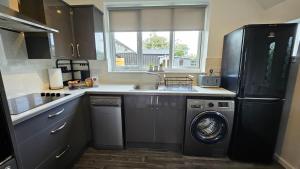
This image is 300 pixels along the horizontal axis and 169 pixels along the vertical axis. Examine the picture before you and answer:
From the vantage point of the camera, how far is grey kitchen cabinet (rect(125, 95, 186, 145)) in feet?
6.46

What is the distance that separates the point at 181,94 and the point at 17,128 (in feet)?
5.41

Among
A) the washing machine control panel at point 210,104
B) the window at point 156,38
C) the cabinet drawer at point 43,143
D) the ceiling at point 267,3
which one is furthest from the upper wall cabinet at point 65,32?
the ceiling at point 267,3

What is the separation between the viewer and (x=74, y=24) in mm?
2113

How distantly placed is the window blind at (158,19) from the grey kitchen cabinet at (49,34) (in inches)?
31.6

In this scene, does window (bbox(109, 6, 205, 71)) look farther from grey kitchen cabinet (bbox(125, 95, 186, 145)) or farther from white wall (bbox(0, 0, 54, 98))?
white wall (bbox(0, 0, 54, 98))

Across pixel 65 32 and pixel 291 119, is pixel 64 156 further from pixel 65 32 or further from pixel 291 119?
pixel 291 119

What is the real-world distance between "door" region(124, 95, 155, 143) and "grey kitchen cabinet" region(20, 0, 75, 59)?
1.09 metres

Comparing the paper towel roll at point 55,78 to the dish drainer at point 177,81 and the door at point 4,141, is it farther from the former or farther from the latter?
the dish drainer at point 177,81

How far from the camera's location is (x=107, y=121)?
6.63 ft

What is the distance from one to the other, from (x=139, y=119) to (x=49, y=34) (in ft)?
5.08

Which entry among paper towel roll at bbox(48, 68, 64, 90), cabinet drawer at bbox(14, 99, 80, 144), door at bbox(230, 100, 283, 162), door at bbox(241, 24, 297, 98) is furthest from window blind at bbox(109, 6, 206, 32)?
cabinet drawer at bbox(14, 99, 80, 144)

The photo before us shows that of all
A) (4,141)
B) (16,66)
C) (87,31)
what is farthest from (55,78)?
(4,141)

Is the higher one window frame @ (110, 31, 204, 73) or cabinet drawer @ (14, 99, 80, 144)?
window frame @ (110, 31, 204, 73)

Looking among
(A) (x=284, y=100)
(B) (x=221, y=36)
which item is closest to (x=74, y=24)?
(B) (x=221, y=36)
